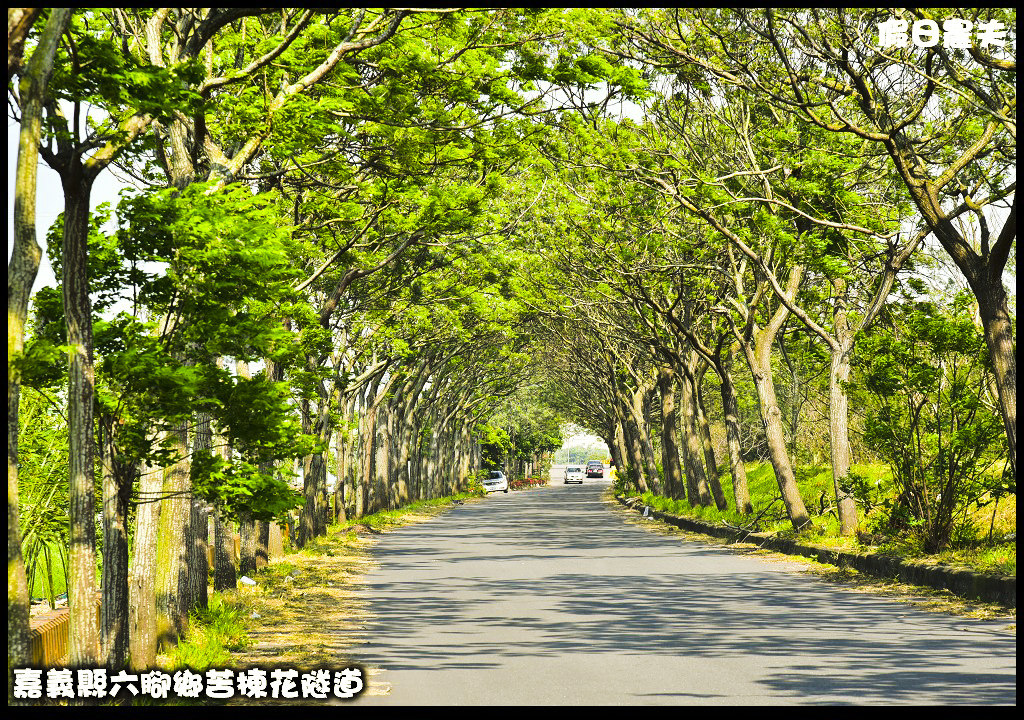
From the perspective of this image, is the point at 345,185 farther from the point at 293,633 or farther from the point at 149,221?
the point at 149,221

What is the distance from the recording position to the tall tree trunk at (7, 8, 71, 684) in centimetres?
720

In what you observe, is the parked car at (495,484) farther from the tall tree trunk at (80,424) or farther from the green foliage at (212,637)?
the tall tree trunk at (80,424)

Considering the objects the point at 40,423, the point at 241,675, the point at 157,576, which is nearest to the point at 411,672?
the point at 241,675

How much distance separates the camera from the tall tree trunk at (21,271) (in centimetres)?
720

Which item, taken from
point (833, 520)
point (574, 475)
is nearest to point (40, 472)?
point (833, 520)

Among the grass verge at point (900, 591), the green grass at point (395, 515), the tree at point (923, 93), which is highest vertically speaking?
the tree at point (923, 93)

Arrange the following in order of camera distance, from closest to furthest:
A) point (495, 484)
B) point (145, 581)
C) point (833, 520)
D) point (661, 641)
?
point (145, 581), point (661, 641), point (833, 520), point (495, 484)

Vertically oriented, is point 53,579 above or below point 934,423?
below

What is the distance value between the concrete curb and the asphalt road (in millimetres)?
904

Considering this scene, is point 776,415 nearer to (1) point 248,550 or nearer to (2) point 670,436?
(1) point 248,550

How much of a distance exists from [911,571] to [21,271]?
44.5 ft

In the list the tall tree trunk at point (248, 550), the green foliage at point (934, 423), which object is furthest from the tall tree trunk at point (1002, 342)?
the tall tree trunk at point (248, 550)

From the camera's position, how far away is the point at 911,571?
17.1 metres

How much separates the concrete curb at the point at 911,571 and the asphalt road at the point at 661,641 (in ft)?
2.97
